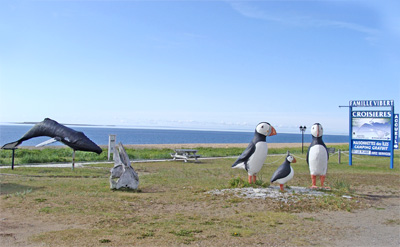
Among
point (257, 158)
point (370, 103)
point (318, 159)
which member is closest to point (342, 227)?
point (257, 158)

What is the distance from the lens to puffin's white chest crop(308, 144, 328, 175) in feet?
37.5

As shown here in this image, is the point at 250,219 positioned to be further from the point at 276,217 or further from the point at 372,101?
the point at 372,101

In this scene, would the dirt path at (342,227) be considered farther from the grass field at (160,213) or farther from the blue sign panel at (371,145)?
the blue sign panel at (371,145)

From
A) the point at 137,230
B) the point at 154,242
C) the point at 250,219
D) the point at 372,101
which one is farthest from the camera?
the point at 372,101

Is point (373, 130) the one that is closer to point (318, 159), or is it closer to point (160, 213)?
point (318, 159)

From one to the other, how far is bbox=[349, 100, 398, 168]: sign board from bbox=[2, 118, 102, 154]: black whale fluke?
14.8 metres

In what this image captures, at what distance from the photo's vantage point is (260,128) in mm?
11102

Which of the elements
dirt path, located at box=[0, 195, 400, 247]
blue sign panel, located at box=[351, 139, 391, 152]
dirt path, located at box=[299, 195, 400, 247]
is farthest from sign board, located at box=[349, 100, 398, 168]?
dirt path, located at box=[0, 195, 400, 247]

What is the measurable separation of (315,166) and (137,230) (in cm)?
681

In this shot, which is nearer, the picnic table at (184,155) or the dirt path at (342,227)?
the dirt path at (342,227)

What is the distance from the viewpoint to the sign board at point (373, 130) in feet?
66.7

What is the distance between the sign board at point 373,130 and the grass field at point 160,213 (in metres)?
8.31

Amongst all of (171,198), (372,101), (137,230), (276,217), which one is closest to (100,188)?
(171,198)

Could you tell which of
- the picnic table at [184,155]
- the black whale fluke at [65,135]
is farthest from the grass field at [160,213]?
the picnic table at [184,155]
